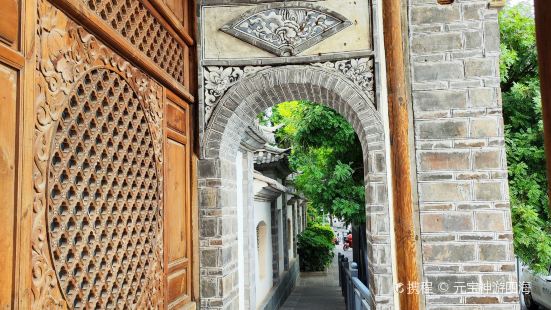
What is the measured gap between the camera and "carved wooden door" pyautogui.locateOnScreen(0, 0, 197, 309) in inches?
60.8

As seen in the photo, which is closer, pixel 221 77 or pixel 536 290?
pixel 221 77

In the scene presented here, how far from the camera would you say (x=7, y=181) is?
1.48 meters

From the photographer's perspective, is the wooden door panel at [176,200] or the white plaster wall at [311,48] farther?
the white plaster wall at [311,48]

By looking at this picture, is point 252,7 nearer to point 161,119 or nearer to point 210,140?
point 210,140

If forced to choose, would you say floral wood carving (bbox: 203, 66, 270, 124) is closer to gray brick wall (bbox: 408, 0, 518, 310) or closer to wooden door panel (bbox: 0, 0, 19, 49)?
gray brick wall (bbox: 408, 0, 518, 310)

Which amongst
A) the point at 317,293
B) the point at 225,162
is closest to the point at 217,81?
the point at 225,162

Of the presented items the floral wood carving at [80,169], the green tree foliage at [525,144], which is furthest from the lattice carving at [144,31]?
the green tree foliage at [525,144]

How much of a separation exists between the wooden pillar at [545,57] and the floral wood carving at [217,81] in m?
3.12

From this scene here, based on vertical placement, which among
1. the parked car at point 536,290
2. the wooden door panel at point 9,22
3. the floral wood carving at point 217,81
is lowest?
the parked car at point 536,290

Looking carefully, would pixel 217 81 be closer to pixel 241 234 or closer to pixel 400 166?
pixel 400 166

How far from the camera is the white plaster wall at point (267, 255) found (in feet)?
23.8

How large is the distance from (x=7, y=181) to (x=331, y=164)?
6.13 metres

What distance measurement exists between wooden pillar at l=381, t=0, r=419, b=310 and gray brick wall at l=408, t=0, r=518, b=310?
1.20 m

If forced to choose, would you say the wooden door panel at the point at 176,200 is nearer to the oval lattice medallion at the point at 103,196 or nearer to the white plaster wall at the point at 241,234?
the oval lattice medallion at the point at 103,196
